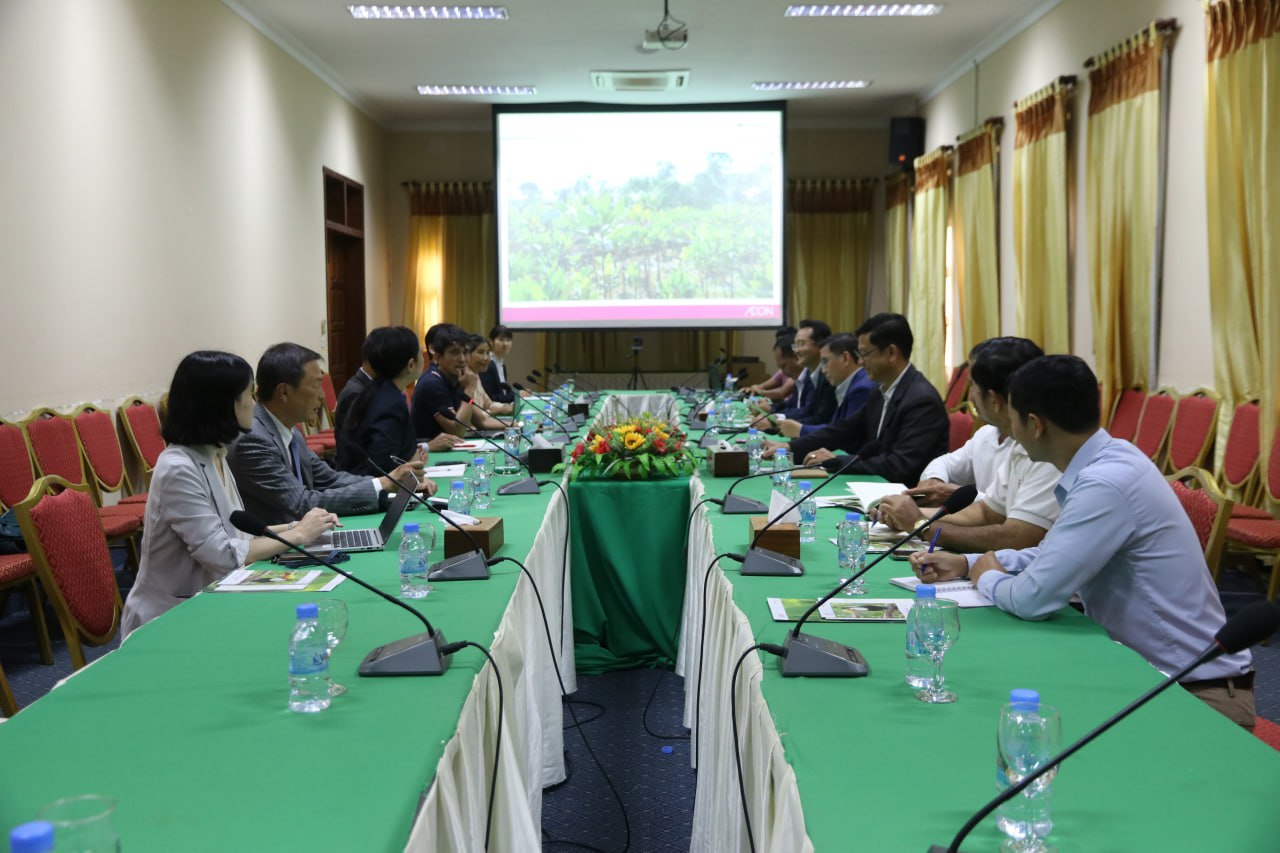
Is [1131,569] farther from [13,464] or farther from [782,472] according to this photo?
[13,464]

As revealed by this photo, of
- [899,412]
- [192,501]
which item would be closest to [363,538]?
[192,501]

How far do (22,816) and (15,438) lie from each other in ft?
12.0

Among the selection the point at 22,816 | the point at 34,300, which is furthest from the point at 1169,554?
the point at 34,300

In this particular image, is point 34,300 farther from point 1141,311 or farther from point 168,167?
point 1141,311

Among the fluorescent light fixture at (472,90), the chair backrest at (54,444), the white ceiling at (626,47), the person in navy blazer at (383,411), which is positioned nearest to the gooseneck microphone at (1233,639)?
the person in navy blazer at (383,411)

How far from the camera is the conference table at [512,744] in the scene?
127 cm

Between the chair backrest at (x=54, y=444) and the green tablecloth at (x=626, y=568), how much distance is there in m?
2.37

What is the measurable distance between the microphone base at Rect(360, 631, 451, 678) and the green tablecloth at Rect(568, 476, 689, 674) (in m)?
2.03

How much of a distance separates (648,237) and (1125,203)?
468cm

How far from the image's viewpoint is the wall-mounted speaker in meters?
10.1

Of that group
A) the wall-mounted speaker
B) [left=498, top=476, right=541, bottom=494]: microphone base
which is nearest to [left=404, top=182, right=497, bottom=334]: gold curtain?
the wall-mounted speaker

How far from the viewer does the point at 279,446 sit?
3217 millimetres

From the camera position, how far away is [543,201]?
983 cm

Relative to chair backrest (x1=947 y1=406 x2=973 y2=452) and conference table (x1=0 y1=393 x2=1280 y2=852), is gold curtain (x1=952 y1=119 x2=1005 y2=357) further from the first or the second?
conference table (x1=0 y1=393 x2=1280 y2=852)
